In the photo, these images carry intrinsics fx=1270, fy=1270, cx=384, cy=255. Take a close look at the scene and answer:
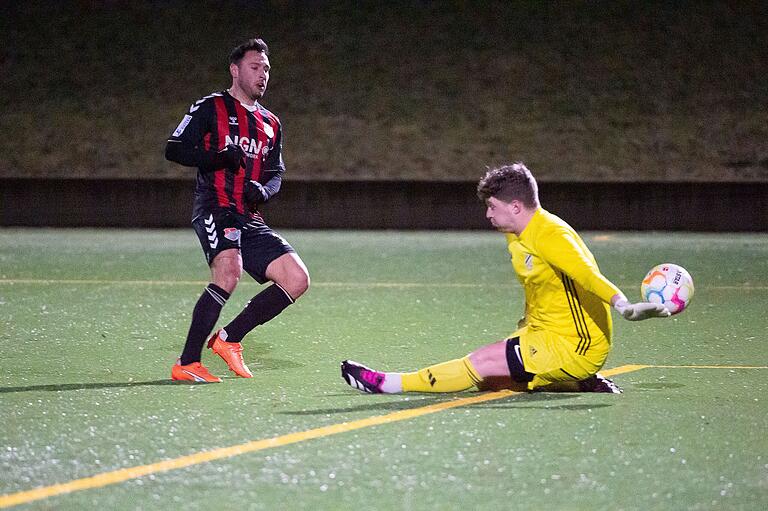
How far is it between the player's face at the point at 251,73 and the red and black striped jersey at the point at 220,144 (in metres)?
0.09

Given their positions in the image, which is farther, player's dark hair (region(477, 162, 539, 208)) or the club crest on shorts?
the club crest on shorts

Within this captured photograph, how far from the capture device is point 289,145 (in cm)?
2284

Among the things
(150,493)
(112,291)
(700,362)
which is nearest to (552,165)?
(112,291)

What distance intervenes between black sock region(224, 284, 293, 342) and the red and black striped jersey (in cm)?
45

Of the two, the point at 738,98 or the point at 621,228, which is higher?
the point at 738,98

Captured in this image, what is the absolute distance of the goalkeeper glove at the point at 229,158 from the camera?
6.35 meters

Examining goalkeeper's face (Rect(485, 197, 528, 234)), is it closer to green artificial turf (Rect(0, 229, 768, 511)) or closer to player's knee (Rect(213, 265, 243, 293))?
green artificial turf (Rect(0, 229, 768, 511))

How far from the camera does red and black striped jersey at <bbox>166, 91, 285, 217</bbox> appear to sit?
20.9 feet

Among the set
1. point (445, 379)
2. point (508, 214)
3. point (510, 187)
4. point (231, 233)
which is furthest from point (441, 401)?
point (231, 233)

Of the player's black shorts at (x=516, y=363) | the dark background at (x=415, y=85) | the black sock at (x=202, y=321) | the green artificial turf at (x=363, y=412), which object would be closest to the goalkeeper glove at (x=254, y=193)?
the black sock at (x=202, y=321)

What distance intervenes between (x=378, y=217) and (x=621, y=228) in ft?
11.4

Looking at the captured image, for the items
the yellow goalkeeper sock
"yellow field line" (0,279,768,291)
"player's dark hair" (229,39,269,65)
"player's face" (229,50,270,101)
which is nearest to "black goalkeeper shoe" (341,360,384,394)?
the yellow goalkeeper sock

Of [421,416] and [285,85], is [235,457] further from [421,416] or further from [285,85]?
[285,85]

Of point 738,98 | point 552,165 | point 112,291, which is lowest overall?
point 112,291
